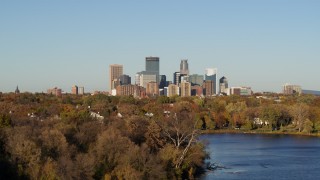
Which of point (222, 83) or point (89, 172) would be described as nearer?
point (89, 172)

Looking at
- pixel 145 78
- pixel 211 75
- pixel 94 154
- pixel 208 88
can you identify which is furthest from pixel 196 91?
pixel 94 154

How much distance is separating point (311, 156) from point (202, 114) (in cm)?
1743

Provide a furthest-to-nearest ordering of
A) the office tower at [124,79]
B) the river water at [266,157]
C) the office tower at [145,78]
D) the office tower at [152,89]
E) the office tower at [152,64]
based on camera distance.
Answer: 1. the office tower at [152,64]
2. the office tower at [145,78]
3. the office tower at [124,79]
4. the office tower at [152,89]
5. the river water at [266,157]

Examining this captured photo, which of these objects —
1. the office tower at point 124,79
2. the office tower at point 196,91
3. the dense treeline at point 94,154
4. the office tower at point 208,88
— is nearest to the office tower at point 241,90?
the office tower at point 208,88

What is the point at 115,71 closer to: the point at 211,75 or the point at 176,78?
the point at 176,78

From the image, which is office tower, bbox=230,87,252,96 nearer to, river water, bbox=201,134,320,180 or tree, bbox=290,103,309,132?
tree, bbox=290,103,309,132

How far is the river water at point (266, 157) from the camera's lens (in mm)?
17578

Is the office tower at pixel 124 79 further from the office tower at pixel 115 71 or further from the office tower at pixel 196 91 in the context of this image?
the office tower at pixel 196 91

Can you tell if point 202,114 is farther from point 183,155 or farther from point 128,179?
point 128,179

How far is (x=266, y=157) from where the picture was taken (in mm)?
21953

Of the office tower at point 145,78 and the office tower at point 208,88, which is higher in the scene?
the office tower at point 145,78

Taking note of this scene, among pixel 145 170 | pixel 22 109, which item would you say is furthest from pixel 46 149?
pixel 22 109

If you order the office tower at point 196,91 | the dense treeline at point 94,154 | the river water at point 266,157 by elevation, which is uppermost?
the office tower at point 196,91

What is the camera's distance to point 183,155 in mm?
17094
